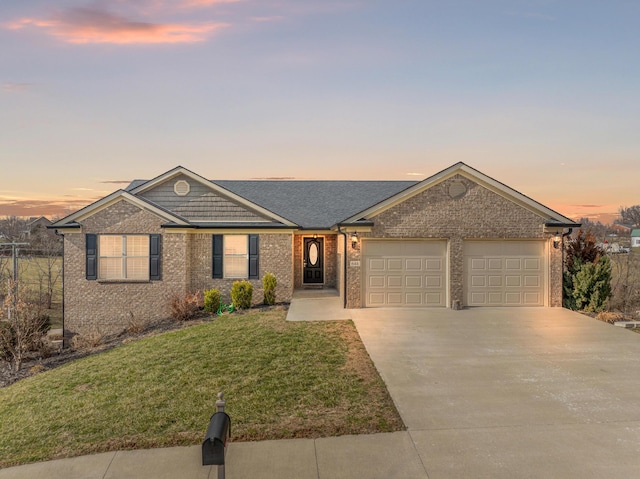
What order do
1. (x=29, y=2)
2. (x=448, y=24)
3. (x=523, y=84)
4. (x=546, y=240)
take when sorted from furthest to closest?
1. (x=523, y=84)
2. (x=546, y=240)
3. (x=448, y=24)
4. (x=29, y=2)

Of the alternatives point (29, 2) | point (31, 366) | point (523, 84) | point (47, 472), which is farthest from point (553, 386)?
point (29, 2)

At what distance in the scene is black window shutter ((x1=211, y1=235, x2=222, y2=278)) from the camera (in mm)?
16094

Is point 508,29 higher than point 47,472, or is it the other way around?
point 508,29

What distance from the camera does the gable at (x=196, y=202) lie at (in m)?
16.6

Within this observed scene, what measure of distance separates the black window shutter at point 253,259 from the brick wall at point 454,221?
167 inches

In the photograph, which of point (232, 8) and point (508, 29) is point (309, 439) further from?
point (508, 29)

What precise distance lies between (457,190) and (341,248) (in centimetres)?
499

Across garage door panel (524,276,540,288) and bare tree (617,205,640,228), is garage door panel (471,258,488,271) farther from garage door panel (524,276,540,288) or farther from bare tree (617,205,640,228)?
bare tree (617,205,640,228)

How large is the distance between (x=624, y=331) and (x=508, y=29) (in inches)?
428

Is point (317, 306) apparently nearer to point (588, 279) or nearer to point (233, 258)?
point (233, 258)

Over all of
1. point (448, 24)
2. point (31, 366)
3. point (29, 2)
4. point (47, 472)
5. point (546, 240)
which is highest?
point (448, 24)

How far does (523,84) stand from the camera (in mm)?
16453

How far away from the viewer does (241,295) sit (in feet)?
50.5

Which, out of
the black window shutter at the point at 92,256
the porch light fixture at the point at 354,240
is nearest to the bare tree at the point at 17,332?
the black window shutter at the point at 92,256
